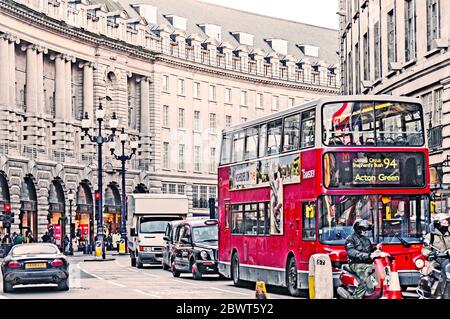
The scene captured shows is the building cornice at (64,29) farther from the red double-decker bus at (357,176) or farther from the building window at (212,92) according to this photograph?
the red double-decker bus at (357,176)

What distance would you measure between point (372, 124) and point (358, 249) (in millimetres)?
6084

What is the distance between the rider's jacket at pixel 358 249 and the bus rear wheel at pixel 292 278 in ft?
23.6

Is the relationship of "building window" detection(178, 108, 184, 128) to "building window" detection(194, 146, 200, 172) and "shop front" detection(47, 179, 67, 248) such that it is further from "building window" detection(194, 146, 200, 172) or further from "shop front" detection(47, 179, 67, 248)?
"shop front" detection(47, 179, 67, 248)

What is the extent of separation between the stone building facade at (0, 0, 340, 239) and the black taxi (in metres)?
41.2

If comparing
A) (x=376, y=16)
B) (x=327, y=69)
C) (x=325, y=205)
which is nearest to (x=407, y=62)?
(x=376, y=16)

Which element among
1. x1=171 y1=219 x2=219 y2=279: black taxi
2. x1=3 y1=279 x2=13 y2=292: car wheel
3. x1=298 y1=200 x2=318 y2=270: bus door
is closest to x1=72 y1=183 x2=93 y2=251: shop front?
x1=171 y1=219 x2=219 y2=279: black taxi

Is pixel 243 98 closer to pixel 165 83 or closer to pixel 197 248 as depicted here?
pixel 165 83

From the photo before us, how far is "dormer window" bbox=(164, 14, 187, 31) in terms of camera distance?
11381 cm

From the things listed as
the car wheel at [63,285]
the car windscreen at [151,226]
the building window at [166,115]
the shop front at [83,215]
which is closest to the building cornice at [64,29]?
the building window at [166,115]

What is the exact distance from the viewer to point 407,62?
134ft

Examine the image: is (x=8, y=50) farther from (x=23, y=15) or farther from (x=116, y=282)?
(x=116, y=282)

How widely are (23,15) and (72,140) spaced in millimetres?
12394

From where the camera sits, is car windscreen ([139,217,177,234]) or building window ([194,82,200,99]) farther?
building window ([194,82,200,99])

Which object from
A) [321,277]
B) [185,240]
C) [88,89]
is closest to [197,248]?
[185,240]
